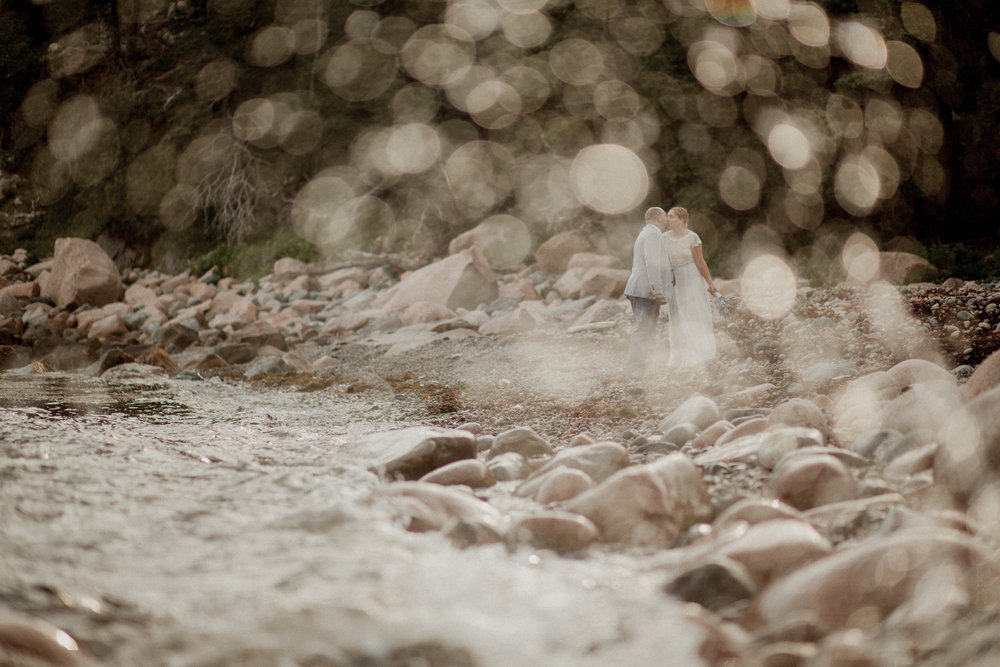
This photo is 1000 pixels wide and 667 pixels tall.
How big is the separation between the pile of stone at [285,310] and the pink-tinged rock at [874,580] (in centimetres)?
571

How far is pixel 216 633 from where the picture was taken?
5.76ft

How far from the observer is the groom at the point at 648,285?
5699mm

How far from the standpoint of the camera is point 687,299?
573 centimetres

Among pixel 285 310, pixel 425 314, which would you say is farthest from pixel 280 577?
pixel 285 310

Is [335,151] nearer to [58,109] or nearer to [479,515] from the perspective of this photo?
[58,109]

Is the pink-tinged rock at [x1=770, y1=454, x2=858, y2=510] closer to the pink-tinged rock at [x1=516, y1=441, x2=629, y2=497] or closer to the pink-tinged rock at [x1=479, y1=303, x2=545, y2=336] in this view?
Answer: the pink-tinged rock at [x1=516, y1=441, x2=629, y2=497]

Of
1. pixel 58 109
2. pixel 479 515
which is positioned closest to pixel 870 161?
pixel 479 515

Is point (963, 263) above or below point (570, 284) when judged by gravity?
above

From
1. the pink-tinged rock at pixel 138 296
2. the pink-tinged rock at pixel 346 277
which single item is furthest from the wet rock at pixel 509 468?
the pink-tinged rock at pixel 138 296

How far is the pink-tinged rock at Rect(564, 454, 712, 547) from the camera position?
7.75 ft

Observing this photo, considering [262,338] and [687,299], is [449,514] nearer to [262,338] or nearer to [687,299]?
[687,299]

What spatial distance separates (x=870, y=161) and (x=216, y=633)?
12.4 m

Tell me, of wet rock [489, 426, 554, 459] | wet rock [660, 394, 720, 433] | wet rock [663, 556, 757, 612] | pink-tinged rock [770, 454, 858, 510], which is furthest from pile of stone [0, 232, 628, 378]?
wet rock [663, 556, 757, 612]

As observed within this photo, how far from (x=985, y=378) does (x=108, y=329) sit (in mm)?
12743
